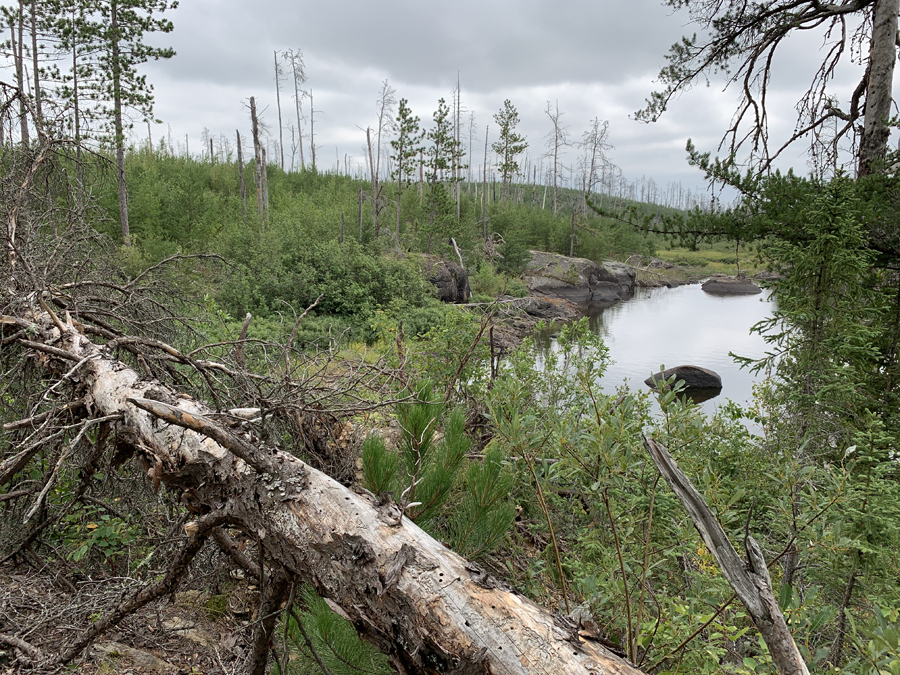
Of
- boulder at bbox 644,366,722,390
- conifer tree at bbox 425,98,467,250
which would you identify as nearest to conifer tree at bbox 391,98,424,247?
conifer tree at bbox 425,98,467,250

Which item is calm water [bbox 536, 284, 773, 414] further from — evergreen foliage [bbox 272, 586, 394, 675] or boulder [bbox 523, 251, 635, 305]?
evergreen foliage [bbox 272, 586, 394, 675]

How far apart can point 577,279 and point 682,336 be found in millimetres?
12711

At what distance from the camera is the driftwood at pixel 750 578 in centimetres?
104

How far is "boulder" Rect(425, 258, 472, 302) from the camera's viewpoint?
21.5 metres

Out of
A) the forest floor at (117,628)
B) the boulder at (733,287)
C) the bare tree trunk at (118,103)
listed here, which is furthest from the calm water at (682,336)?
the bare tree trunk at (118,103)

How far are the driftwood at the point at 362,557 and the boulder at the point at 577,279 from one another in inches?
1080

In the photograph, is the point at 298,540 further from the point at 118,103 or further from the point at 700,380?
the point at 118,103

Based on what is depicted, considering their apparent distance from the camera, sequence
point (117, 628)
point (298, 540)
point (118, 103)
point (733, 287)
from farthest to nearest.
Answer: point (733, 287), point (118, 103), point (117, 628), point (298, 540)

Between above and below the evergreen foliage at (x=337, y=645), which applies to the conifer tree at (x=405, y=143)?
above

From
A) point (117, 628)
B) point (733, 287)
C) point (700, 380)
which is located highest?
point (117, 628)

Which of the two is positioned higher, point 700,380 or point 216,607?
point 216,607

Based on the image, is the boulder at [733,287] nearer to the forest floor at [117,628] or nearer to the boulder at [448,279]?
the boulder at [448,279]

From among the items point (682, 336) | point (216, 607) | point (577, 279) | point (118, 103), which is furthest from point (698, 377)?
point (577, 279)

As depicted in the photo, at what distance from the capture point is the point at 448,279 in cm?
2219
